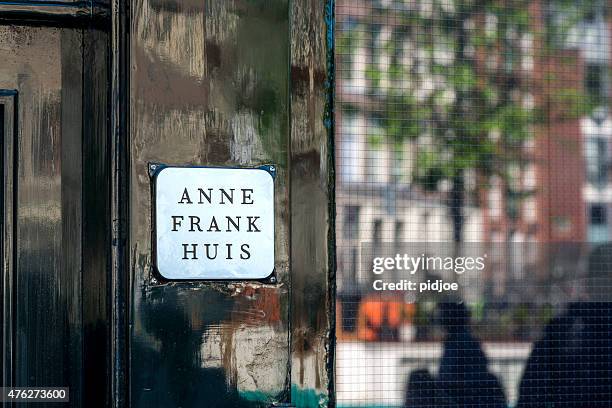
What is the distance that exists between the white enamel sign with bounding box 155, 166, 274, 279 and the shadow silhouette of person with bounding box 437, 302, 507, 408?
0.68 meters

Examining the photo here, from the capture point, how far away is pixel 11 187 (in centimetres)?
171

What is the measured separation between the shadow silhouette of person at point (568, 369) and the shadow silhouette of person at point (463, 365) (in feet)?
0.32

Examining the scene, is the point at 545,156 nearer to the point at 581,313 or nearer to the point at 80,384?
the point at 581,313

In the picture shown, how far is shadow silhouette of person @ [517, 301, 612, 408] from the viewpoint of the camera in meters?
2.15

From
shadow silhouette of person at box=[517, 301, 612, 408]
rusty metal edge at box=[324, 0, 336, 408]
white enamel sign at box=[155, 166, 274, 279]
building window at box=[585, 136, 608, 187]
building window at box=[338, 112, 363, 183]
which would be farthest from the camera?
building window at box=[585, 136, 608, 187]

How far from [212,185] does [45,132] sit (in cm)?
41

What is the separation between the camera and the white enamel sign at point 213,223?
1.63 meters

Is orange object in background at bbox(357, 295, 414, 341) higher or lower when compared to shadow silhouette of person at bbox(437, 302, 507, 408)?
higher

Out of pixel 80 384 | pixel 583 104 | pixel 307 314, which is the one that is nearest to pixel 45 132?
pixel 80 384

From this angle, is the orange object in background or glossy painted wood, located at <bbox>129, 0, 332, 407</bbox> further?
the orange object in background

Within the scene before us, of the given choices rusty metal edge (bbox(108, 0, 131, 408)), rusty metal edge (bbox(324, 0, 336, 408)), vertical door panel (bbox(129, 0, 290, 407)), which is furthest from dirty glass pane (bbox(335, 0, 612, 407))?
rusty metal edge (bbox(108, 0, 131, 408))

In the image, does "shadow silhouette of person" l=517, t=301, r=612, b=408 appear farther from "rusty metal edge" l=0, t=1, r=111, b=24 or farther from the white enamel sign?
"rusty metal edge" l=0, t=1, r=111, b=24

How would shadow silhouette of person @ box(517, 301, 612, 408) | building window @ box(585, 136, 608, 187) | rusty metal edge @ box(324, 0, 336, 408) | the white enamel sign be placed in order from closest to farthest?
the white enamel sign
rusty metal edge @ box(324, 0, 336, 408)
shadow silhouette of person @ box(517, 301, 612, 408)
building window @ box(585, 136, 608, 187)
